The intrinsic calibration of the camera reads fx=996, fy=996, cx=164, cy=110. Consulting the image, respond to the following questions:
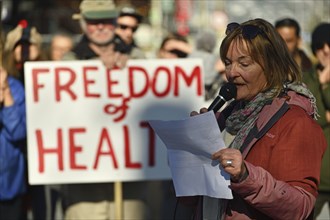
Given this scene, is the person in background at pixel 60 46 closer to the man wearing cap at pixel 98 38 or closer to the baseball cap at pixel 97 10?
the baseball cap at pixel 97 10

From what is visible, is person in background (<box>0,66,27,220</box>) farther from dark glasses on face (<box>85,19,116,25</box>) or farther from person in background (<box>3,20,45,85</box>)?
dark glasses on face (<box>85,19,116,25</box>)

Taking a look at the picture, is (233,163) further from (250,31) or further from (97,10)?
(97,10)

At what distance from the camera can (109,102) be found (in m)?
6.53

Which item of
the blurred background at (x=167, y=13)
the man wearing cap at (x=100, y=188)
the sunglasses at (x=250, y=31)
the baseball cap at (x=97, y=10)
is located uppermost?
the sunglasses at (x=250, y=31)

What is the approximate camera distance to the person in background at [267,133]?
338 centimetres

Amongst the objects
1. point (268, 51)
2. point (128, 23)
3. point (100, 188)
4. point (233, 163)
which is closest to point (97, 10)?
point (100, 188)

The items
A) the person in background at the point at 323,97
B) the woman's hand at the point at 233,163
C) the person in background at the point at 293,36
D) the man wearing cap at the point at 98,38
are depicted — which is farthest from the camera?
the person in background at the point at 293,36

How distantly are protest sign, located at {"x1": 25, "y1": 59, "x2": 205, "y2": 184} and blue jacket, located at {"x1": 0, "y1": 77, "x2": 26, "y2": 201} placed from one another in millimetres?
401

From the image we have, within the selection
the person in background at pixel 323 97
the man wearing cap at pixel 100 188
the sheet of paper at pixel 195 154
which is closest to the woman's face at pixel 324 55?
the person in background at pixel 323 97

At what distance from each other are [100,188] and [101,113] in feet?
1.71

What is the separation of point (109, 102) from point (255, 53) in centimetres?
303

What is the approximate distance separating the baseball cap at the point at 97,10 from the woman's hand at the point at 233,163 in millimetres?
3685

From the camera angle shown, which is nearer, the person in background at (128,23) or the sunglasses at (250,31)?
the sunglasses at (250,31)

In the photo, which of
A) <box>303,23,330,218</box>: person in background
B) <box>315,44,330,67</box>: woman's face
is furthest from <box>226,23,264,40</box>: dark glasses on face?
<box>315,44,330,67</box>: woman's face
